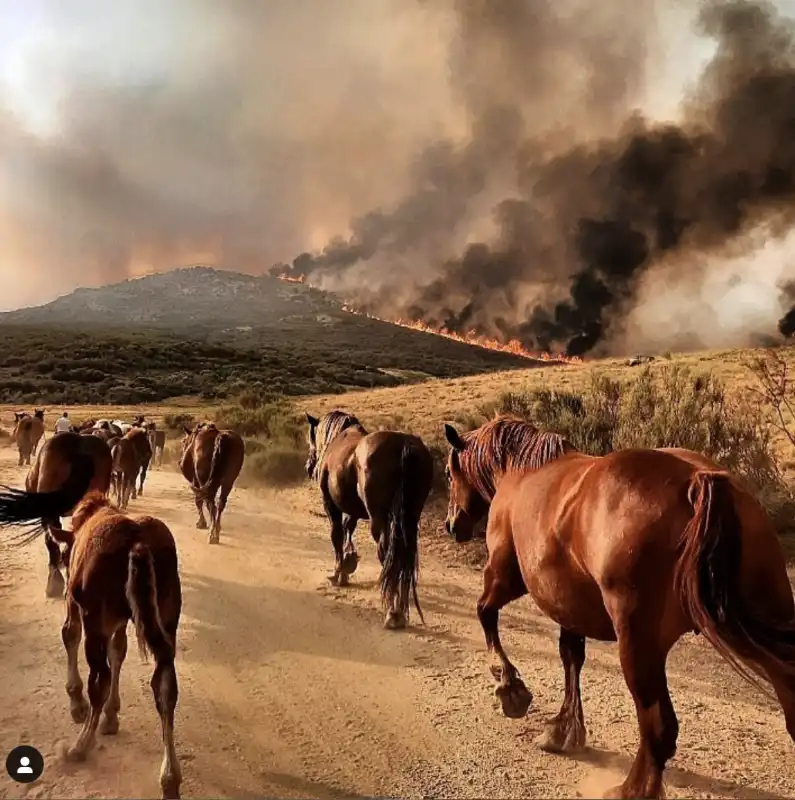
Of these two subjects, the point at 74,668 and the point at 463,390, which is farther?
the point at 463,390

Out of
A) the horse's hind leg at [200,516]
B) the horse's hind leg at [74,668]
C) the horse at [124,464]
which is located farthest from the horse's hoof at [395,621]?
the horse at [124,464]

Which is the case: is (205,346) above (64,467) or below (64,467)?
above

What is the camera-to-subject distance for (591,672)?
4828 millimetres

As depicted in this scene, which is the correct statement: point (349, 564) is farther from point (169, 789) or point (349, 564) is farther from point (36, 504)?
point (169, 789)

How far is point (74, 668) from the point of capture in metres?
3.92

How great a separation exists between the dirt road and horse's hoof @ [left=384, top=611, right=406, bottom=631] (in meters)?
0.10

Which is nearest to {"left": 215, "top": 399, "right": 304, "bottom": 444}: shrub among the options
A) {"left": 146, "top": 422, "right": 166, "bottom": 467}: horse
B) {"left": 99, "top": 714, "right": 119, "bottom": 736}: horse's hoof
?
{"left": 146, "top": 422, "right": 166, "bottom": 467}: horse

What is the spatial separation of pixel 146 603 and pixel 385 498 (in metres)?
3.60

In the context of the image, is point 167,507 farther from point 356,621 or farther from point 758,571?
point 758,571

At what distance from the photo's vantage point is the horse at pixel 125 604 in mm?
3180

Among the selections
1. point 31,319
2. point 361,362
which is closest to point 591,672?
point 361,362

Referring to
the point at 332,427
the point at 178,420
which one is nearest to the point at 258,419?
the point at 178,420

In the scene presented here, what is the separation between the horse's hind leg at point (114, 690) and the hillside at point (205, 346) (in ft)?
44.4

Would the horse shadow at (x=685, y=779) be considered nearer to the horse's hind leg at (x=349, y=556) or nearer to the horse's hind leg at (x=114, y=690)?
the horse's hind leg at (x=114, y=690)
